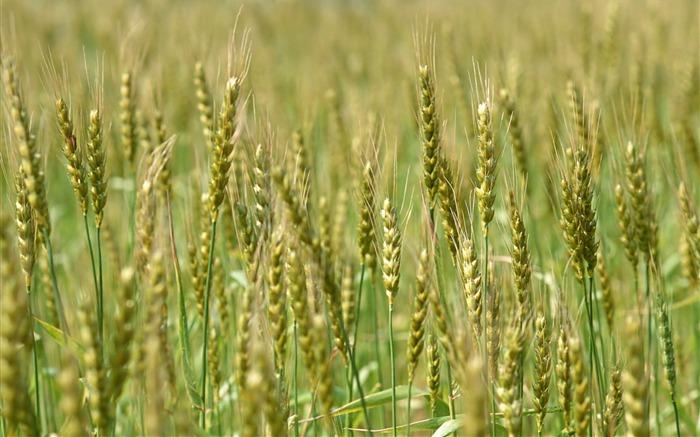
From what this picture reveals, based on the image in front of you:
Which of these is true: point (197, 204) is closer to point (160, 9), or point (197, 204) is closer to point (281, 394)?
point (281, 394)

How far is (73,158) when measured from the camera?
77.2 inches

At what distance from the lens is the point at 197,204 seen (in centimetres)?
285

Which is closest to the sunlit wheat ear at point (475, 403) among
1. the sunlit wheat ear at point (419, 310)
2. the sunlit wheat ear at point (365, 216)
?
the sunlit wheat ear at point (419, 310)

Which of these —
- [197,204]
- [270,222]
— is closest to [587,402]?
[270,222]

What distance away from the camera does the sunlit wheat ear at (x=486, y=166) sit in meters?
1.95

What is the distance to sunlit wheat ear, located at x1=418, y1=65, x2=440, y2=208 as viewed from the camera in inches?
79.3

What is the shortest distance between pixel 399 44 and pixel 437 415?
703 centimetres

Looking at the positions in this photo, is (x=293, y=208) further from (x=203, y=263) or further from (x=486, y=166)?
(x=203, y=263)

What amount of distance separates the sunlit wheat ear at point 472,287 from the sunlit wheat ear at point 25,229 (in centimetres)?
96

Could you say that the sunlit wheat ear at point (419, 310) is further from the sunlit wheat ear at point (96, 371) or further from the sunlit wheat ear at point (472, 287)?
the sunlit wheat ear at point (96, 371)

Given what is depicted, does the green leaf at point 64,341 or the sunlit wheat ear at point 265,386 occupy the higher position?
the green leaf at point 64,341

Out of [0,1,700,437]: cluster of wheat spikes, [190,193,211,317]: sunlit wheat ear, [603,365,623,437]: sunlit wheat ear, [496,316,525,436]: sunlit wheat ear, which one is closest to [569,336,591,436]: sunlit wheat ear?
[0,1,700,437]: cluster of wheat spikes

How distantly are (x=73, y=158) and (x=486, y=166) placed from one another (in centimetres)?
98

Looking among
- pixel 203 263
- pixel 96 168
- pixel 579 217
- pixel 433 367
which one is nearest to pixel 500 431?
pixel 433 367
